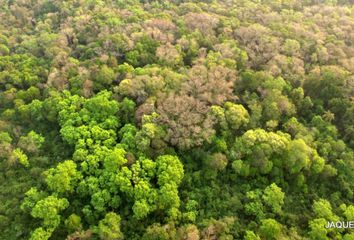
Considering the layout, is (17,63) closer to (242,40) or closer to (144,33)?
(144,33)

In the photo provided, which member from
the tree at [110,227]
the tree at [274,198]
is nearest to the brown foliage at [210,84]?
the tree at [274,198]

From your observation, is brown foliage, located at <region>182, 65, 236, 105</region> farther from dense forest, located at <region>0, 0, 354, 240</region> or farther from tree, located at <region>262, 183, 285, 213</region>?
tree, located at <region>262, 183, 285, 213</region>

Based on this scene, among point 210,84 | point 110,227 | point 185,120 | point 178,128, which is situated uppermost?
point 210,84

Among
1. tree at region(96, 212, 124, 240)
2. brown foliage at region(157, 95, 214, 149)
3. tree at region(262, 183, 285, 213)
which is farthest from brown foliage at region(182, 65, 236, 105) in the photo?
tree at region(96, 212, 124, 240)

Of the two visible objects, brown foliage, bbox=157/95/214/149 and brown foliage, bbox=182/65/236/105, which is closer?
brown foliage, bbox=157/95/214/149

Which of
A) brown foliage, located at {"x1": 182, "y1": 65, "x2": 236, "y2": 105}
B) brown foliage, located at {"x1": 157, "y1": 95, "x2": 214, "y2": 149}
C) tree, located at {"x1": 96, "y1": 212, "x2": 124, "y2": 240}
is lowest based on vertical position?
tree, located at {"x1": 96, "y1": 212, "x2": 124, "y2": 240}

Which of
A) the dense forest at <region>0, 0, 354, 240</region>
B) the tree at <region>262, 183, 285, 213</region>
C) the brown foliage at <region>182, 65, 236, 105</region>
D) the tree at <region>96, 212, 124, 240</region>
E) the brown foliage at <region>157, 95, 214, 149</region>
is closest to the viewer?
the tree at <region>96, 212, 124, 240</region>

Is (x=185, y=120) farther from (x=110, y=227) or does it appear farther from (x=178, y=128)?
(x=110, y=227)

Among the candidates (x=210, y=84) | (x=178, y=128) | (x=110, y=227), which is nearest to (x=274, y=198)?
(x=178, y=128)

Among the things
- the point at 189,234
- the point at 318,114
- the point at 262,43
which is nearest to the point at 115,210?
the point at 189,234
